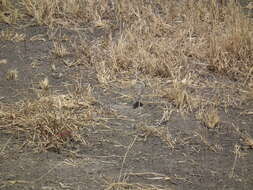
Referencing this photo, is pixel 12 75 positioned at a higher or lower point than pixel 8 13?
lower

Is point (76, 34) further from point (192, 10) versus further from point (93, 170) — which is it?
point (93, 170)

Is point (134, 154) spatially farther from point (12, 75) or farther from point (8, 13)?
point (8, 13)

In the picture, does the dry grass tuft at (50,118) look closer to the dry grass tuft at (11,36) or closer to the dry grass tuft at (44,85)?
the dry grass tuft at (44,85)

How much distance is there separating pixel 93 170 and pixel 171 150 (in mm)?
542

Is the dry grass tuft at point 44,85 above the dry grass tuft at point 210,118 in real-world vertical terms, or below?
above

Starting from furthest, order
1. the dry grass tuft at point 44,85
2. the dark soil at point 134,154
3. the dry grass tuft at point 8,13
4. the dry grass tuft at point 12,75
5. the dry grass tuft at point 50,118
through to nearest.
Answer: the dry grass tuft at point 8,13
the dry grass tuft at point 12,75
the dry grass tuft at point 44,85
the dry grass tuft at point 50,118
the dark soil at point 134,154

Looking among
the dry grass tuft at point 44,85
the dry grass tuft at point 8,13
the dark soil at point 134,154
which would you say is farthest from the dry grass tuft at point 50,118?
the dry grass tuft at point 8,13

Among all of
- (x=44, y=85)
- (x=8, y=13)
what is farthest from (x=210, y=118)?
(x=8, y=13)

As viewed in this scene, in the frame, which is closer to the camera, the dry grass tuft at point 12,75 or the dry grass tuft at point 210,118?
the dry grass tuft at point 210,118

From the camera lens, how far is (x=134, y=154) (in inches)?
113

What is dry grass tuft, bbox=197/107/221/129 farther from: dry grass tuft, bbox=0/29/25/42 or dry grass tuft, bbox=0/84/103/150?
dry grass tuft, bbox=0/29/25/42

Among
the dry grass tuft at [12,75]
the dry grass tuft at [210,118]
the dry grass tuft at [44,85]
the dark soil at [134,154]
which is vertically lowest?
the dark soil at [134,154]

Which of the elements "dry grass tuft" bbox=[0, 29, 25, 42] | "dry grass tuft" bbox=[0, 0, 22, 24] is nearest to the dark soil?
"dry grass tuft" bbox=[0, 29, 25, 42]

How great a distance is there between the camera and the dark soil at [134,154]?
2.60m
